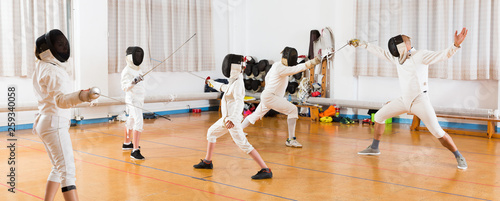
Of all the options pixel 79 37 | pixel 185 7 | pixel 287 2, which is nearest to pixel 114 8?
pixel 79 37

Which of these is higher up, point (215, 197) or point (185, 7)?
point (185, 7)

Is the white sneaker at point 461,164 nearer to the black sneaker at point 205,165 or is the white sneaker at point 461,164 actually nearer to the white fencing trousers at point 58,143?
the black sneaker at point 205,165

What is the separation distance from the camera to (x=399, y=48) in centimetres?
464

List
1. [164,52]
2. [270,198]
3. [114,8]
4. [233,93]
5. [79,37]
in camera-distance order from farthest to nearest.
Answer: [164,52], [114,8], [79,37], [233,93], [270,198]

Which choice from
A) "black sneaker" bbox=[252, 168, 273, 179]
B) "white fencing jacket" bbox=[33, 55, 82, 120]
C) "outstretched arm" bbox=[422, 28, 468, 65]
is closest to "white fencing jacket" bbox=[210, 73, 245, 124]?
"black sneaker" bbox=[252, 168, 273, 179]

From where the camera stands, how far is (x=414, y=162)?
187 inches

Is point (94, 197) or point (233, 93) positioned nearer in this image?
point (94, 197)

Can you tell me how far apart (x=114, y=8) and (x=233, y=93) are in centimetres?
485

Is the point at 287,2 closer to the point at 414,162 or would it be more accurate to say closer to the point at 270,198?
the point at 414,162

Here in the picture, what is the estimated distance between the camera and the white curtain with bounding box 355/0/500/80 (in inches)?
262

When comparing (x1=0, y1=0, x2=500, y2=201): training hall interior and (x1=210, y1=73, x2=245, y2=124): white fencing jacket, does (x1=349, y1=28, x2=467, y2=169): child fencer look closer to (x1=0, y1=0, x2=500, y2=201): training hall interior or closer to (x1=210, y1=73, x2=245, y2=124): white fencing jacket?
(x1=0, y1=0, x2=500, y2=201): training hall interior

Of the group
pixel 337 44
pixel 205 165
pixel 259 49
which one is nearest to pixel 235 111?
pixel 205 165

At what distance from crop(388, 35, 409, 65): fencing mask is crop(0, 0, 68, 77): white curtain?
507 cm

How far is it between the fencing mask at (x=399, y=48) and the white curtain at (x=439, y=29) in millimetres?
2663
